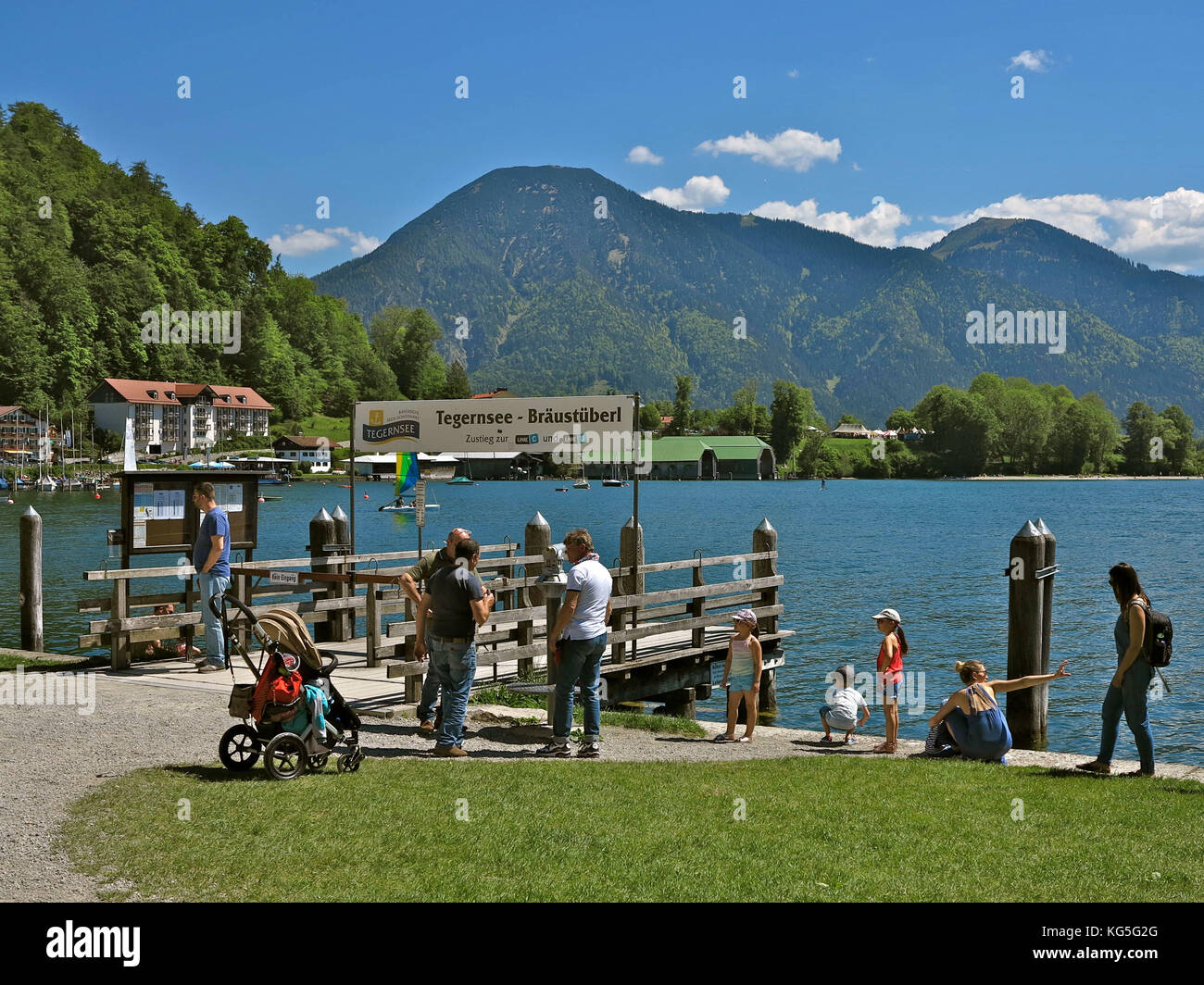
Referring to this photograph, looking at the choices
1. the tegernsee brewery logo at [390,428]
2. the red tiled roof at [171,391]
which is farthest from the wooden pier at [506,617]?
the red tiled roof at [171,391]

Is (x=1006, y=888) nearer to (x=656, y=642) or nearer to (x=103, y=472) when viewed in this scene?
(x=656, y=642)

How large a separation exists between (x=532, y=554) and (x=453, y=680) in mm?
6510

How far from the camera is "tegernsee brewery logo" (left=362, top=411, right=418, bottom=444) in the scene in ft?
55.5

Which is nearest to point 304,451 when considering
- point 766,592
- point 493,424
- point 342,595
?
point 342,595

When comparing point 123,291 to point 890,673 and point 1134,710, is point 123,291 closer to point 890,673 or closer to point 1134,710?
point 890,673

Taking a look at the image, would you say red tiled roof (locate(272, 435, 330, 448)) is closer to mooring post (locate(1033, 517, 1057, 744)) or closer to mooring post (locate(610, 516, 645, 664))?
mooring post (locate(610, 516, 645, 664))

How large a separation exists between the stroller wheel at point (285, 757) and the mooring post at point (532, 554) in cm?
516

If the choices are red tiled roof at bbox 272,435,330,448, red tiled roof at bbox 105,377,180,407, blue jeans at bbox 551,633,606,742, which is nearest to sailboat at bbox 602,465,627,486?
red tiled roof at bbox 272,435,330,448

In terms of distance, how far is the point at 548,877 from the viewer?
6469 mm

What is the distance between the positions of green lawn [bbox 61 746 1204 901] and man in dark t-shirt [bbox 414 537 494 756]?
1.82 ft

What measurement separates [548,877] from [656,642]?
1274 cm

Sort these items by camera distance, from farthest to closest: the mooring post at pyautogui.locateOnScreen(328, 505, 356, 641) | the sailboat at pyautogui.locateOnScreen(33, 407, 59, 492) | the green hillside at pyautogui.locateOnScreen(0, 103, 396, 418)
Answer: the green hillside at pyautogui.locateOnScreen(0, 103, 396, 418) → the sailboat at pyautogui.locateOnScreen(33, 407, 59, 492) → the mooring post at pyautogui.locateOnScreen(328, 505, 356, 641)

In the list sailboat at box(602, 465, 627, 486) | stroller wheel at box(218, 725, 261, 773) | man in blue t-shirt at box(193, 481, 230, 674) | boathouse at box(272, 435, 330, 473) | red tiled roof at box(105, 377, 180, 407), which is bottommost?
stroller wheel at box(218, 725, 261, 773)
